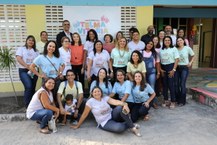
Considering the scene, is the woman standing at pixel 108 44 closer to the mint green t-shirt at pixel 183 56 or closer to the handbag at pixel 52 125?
the mint green t-shirt at pixel 183 56

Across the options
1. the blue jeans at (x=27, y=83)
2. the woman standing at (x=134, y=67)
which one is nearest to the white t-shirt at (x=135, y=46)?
the woman standing at (x=134, y=67)

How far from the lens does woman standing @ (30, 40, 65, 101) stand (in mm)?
4824

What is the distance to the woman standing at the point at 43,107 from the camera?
435 cm

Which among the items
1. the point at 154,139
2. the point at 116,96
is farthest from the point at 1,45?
the point at 154,139

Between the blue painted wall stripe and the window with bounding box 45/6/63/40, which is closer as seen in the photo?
the blue painted wall stripe

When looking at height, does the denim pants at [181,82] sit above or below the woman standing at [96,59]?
below

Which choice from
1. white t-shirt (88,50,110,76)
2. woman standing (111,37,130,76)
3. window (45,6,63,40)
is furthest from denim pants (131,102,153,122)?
window (45,6,63,40)

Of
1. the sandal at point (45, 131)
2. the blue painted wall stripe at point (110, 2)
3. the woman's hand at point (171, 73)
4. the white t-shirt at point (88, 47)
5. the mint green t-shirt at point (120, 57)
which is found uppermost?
the blue painted wall stripe at point (110, 2)

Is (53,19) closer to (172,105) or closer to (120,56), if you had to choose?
(120,56)

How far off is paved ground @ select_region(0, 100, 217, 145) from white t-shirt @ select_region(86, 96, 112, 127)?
23cm

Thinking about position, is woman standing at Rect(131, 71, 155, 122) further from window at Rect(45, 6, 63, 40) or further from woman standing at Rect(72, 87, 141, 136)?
window at Rect(45, 6, 63, 40)

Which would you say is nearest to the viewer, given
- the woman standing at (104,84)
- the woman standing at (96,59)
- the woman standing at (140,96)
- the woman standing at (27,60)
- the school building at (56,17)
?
the woman standing at (140,96)

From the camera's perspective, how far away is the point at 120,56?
17.8ft

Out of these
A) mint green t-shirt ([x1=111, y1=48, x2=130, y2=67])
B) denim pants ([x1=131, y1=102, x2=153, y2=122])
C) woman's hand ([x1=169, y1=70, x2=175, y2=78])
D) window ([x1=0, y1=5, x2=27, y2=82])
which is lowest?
denim pants ([x1=131, y1=102, x2=153, y2=122])
